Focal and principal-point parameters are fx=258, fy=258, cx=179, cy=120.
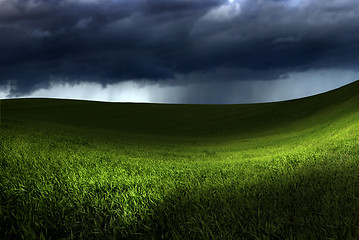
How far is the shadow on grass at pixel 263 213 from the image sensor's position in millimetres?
3318

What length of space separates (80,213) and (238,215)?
2531mm

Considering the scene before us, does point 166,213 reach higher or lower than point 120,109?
lower

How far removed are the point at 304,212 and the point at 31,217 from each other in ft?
13.8

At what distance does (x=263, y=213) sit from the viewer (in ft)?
12.7

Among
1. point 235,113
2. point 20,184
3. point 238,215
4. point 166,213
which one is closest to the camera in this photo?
point 238,215

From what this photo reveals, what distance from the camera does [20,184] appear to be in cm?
518

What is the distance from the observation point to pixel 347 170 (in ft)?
21.7

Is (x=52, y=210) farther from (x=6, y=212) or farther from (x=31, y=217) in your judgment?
(x=6, y=212)

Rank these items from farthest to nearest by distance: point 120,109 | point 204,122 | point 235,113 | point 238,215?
point 120,109 < point 235,113 < point 204,122 < point 238,215

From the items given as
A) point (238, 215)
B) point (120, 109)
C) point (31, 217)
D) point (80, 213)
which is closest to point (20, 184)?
point (31, 217)

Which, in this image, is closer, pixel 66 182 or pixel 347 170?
pixel 66 182

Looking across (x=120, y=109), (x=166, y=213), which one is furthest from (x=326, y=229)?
(x=120, y=109)

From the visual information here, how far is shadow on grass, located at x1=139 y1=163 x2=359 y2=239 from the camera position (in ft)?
10.9

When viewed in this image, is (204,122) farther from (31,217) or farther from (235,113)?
(31,217)
